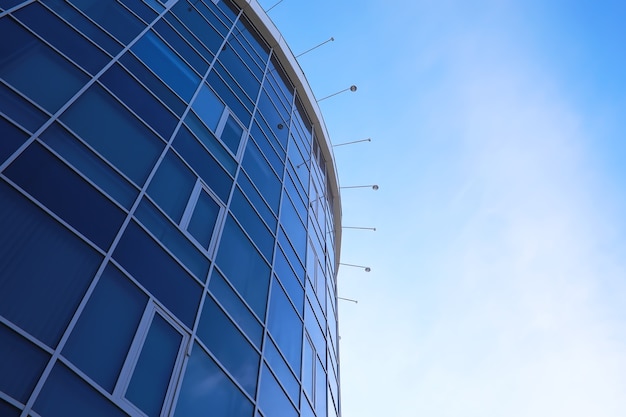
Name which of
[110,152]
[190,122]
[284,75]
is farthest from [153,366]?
[284,75]

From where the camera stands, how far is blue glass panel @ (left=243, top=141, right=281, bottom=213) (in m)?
→ 13.8

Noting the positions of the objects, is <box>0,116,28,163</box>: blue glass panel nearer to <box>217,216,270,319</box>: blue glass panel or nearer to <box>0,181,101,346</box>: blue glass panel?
<box>0,181,101,346</box>: blue glass panel

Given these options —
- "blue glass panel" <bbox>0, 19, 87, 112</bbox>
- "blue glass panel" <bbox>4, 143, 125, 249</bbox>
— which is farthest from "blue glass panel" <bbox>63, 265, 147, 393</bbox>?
"blue glass panel" <bbox>0, 19, 87, 112</bbox>

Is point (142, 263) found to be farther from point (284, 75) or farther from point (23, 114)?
point (284, 75)

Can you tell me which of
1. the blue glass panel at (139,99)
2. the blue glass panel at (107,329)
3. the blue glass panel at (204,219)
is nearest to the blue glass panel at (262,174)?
the blue glass panel at (204,219)

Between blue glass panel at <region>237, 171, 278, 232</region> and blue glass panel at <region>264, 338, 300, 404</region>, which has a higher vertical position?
blue glass panel at <region>237, 171, 278, 232</region>

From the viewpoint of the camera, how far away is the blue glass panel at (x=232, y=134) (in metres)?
13.2

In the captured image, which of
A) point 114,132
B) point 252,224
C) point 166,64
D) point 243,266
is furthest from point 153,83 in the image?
point 243,266

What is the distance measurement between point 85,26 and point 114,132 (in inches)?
108

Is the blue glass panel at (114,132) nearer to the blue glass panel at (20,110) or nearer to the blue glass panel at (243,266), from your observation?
the blue glass panel at (20,110)

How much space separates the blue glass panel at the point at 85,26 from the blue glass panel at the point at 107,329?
17.4 ft

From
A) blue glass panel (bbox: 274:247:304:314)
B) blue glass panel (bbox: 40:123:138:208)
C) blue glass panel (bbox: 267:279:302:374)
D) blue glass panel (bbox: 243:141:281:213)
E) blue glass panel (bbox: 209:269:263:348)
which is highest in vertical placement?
blue glass panel (bbox: 243:141:281:213)

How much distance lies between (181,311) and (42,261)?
2495 millimetres

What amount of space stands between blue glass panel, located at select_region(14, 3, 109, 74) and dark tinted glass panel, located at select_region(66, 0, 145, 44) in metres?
1.08
